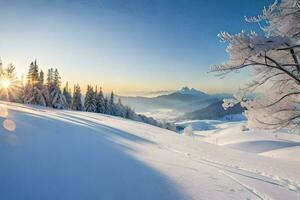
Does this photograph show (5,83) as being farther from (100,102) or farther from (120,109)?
(120,109)

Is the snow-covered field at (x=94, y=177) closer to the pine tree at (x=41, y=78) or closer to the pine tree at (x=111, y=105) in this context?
the pine tree at (x=41, y=78)

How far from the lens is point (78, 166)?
22.0ft

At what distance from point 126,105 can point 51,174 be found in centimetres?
7903

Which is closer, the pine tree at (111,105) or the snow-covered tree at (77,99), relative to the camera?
the snow-covered tree at (77,99)

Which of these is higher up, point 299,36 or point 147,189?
point 299,36

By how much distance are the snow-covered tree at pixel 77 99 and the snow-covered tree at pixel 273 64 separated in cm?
5563

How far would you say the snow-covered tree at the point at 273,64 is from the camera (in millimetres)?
9867

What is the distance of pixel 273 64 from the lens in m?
11.3

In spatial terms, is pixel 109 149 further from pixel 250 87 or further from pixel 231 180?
pixel 250 87

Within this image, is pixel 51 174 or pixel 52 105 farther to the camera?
pixel 52 105

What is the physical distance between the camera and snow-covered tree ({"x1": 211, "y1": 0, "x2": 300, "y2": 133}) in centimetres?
987

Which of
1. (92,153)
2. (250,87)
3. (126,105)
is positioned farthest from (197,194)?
(126,105)

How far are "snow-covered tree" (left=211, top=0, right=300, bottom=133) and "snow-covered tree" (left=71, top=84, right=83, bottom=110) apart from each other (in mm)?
55626

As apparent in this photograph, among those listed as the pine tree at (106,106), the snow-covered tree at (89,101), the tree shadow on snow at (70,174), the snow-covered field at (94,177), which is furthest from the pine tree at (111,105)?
the tree shadow on snow at (70,174)
